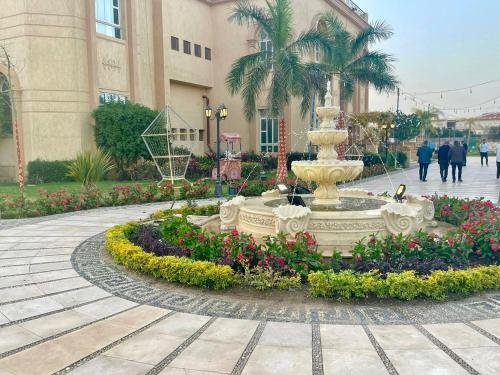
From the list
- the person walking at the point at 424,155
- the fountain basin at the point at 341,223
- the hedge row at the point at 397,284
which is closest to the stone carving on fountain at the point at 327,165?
the fountain basin at the point at 341,223

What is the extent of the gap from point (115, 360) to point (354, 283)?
228 cm

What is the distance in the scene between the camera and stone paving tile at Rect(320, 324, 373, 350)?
3.18 m

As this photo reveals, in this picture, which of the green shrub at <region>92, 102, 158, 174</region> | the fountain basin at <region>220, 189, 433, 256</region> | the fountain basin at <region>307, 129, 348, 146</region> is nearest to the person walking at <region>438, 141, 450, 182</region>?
the fountain basin at <region>307, 129, 348, 146</region>

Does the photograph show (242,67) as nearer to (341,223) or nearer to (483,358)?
(341,223)

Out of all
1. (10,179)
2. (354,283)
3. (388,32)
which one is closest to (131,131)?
(10,179)

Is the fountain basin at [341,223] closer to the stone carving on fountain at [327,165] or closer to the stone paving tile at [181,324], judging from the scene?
the stone carving on fountain at [327,165]

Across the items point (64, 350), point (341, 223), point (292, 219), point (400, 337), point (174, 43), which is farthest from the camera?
point (174, 43)

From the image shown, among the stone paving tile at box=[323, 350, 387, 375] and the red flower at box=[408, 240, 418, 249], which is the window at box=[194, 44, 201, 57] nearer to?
the red flower at box=[408, 240, 418, 249]

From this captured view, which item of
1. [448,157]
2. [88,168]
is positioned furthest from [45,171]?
[448,157]

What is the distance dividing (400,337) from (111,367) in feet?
7.19

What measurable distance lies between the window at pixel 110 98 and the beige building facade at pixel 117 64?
2.1 inches

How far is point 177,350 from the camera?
3156mm

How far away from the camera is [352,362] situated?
116 inches

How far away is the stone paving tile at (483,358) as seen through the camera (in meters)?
2.83
